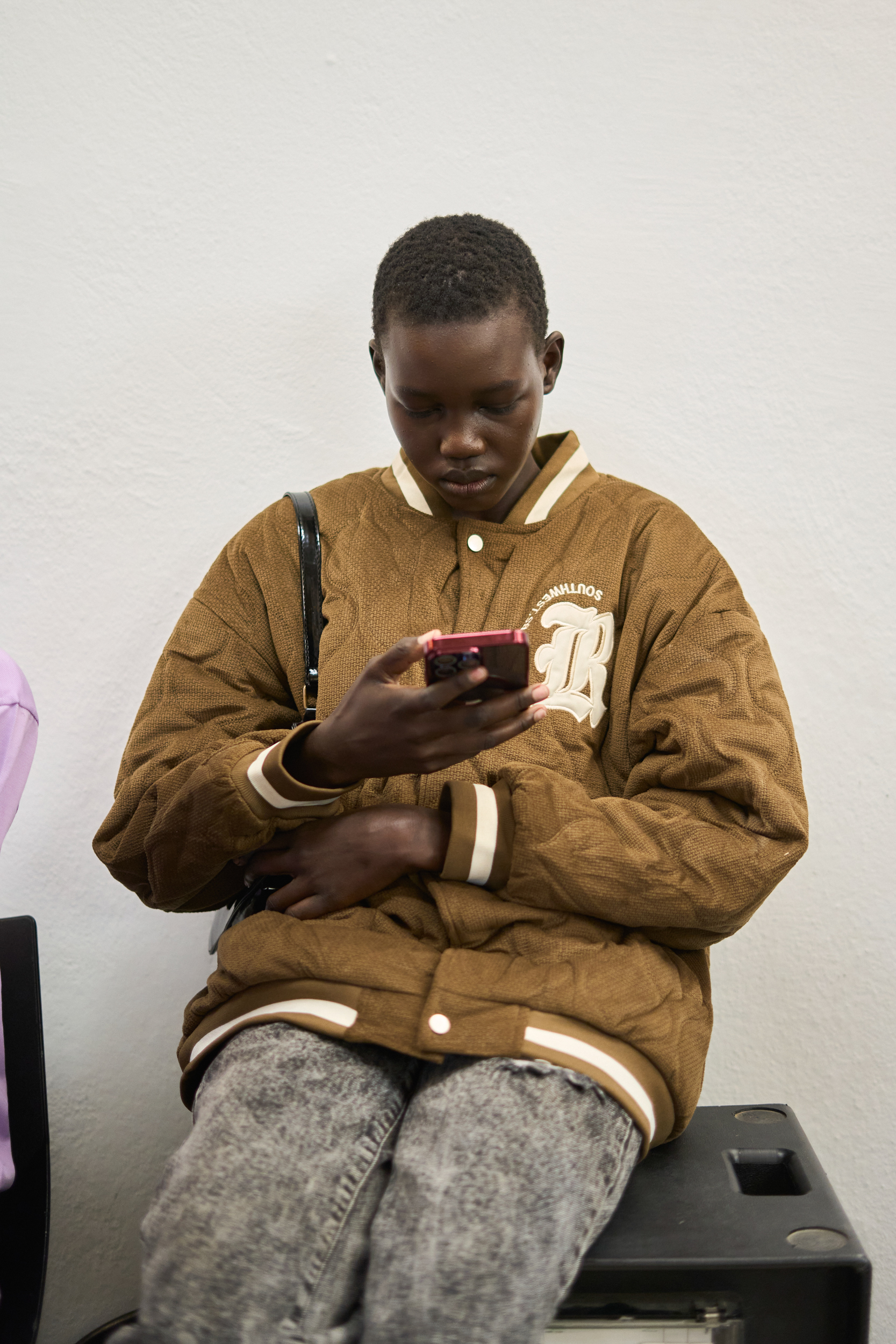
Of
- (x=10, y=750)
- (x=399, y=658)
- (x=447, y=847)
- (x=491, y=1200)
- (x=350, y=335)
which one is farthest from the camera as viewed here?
(x=350, y=335)

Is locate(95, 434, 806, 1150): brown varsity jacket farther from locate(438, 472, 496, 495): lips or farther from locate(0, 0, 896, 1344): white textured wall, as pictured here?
locate(0, 0, 896, 1344): white textured wall

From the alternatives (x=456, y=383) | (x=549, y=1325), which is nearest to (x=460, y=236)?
(x=456, y=383)

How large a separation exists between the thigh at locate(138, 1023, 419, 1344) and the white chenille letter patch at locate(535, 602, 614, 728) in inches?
13.4

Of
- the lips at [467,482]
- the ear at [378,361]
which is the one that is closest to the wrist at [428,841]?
the lips at [467,482]

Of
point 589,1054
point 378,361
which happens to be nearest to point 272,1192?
point 589,1054

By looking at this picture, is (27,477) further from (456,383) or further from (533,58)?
(533,58)

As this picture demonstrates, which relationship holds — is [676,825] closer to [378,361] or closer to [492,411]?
[492,411]

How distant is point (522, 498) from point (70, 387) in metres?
0.68

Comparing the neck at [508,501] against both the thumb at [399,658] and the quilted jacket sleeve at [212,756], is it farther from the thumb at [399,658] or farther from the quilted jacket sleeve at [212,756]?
the thumb at [399,658]

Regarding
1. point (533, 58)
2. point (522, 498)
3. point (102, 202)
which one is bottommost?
point (522, 498)

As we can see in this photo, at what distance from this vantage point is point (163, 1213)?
2.45 feet

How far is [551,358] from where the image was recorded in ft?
3.54

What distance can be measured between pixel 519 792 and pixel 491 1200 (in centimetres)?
32

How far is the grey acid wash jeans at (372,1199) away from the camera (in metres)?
0.69
